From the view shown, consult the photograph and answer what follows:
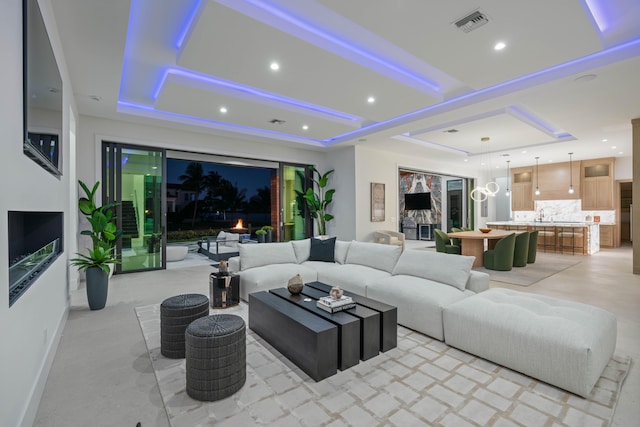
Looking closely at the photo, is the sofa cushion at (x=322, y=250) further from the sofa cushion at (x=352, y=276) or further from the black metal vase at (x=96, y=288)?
the black metal vase at (x=96, y=288)

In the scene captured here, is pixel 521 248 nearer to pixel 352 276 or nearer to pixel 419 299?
pixel 352 276

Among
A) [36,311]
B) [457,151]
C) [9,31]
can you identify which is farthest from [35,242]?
[457,151]

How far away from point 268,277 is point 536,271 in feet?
18.2

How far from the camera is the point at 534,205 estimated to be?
1141 centimetres

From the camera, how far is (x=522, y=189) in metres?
11.7

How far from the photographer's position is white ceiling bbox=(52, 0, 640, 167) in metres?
2.79

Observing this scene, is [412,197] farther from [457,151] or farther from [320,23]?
[320,23]

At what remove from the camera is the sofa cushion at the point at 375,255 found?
427 cm

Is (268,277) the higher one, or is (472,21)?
(472,21)

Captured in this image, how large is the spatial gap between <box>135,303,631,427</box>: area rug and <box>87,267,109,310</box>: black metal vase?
1946 millimetres

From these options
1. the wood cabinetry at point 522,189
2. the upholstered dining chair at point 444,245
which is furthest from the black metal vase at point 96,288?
the wood cabinetry at point 522,189

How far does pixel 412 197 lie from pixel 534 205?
175 inches

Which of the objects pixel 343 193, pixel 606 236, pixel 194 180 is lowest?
pixel 606 236

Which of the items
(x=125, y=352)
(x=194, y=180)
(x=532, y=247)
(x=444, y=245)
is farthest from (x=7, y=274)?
(x=194, y=180)
